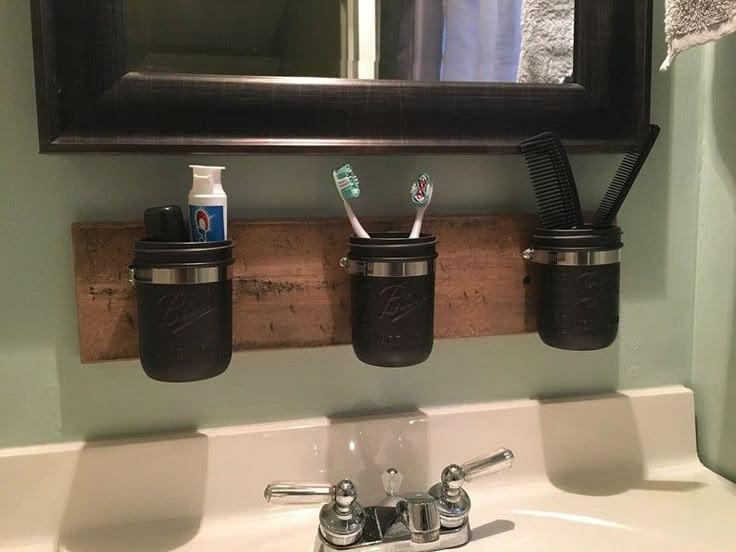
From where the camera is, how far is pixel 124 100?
632mm

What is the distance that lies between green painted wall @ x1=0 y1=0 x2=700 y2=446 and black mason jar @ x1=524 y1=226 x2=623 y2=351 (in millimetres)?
87

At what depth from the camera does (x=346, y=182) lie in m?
0.65

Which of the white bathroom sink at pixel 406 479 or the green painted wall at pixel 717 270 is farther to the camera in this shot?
the green painted wall at pixel 717 270

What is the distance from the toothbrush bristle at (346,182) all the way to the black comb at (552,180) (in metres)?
0.20

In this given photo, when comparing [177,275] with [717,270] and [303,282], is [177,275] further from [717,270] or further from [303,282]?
[717,270]

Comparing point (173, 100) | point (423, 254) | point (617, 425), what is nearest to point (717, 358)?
point (617, 425)

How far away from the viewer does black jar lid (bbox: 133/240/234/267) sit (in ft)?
1.94

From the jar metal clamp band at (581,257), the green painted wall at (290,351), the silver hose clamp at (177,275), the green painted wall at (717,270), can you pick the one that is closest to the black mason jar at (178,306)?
the silver hose clamp at (177,275)

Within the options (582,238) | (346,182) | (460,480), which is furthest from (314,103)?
(460,480)

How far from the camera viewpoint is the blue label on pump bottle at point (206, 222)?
0.62 m

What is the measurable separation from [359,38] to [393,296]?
0.95 ft

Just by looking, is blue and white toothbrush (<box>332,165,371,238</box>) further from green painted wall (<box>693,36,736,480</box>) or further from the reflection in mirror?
green painted wall (<box>693,36,736,480</box>)

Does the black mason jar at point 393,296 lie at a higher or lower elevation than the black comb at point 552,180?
lower

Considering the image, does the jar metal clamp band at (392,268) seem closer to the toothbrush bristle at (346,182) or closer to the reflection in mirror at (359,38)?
the toothbrush bristle at (346,182)
